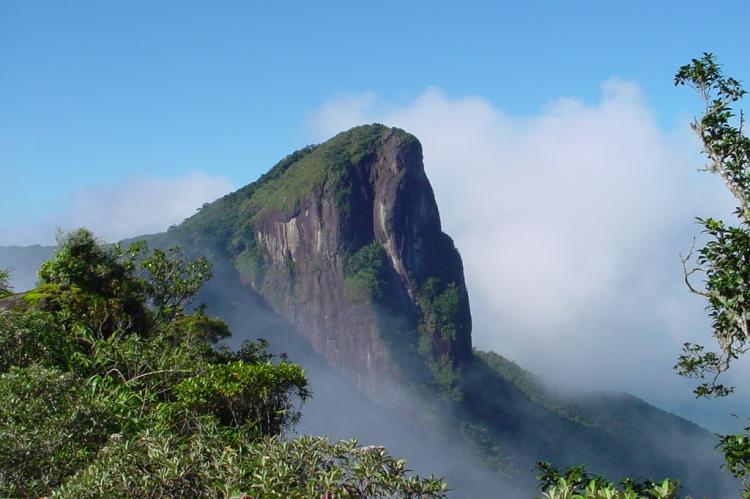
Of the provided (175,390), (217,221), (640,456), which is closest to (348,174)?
(217,221)

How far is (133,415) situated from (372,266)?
9180cm

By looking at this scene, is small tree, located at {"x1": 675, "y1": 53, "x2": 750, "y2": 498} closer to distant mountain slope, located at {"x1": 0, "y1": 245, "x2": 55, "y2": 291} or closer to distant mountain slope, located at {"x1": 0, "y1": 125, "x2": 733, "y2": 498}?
distant mountain slope, located at {"x1": 0, "y1": 125, "x2": 733, "y2": 498}

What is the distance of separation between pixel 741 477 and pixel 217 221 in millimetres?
116794

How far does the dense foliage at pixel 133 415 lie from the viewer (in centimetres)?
565

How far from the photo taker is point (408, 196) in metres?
101

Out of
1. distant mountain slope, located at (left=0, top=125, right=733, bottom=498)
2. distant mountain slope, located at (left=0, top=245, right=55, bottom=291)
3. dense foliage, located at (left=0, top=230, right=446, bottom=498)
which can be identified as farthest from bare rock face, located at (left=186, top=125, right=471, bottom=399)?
dense foliage, located at (left=0, top=230, right=446, bottom=498)

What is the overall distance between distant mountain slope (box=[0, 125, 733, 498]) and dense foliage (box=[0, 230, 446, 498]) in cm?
7467

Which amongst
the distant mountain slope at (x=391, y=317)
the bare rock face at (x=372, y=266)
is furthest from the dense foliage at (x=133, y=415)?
the bare rock face at (x=372, y=266)

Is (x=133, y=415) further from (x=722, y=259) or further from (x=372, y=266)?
(x=372, y=266)

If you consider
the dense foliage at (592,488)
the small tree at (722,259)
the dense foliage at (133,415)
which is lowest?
the dense foliage at (133,415)

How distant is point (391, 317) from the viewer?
327 feet

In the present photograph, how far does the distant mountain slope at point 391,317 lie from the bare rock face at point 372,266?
0.16m

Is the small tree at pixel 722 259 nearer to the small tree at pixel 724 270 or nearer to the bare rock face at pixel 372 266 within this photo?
the small tree at pixel 724 270

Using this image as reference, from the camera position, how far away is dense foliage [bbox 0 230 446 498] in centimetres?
565
